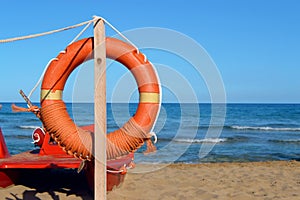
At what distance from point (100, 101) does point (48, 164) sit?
2.57m

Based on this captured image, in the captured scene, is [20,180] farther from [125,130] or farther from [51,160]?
[125,130]

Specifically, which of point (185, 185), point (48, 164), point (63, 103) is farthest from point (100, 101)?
point (185, 185)

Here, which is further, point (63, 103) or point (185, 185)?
point (185, 185)

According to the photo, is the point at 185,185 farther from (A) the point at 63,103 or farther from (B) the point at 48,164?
(A) the point at 63,103

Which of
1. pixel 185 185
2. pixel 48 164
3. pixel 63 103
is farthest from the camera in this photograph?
pixel 185 185

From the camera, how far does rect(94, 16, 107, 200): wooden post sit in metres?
3.82

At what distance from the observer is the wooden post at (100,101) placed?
3.82 metres

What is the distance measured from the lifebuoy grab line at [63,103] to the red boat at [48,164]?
1.34 meters

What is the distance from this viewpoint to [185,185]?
7.12m

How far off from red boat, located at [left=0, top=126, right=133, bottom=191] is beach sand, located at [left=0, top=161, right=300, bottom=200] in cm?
19

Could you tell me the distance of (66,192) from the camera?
21.3 ft

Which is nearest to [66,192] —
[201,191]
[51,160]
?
[51,160]

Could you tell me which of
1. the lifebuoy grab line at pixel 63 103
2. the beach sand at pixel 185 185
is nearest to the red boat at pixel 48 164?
the beach sand at pixel 185 185

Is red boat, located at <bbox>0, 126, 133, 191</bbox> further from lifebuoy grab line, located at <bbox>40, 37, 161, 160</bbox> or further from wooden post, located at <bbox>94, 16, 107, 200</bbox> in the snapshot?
wooden post, located at <bbox>94, 16, 107, 200</bbox>
